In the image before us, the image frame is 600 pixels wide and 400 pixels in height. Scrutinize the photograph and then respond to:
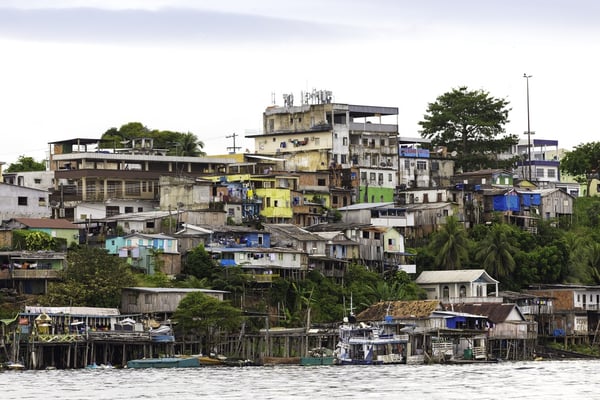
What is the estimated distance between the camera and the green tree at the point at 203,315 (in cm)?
8775

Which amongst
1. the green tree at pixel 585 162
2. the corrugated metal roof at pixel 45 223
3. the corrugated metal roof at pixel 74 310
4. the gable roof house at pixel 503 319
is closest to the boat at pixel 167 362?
the corrugated metal roof at pixel 74 310

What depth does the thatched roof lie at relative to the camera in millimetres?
94062

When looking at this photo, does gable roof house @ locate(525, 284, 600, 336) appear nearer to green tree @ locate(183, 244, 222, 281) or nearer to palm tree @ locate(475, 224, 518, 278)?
palm tree @ locate(475, 224, 518, 278)

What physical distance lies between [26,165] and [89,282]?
44643mm

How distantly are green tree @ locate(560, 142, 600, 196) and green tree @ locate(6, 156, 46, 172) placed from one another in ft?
152

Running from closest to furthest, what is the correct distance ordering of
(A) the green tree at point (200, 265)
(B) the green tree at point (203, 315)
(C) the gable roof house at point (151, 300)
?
(B) the green tree at point (203, 315), (C) the gable roof house at point (151, 300), (A) the green tree at point (200, 265)

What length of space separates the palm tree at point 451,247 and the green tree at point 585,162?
103ft

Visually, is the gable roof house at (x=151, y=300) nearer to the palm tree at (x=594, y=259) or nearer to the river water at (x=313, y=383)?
the river water at (x=313, y=383)

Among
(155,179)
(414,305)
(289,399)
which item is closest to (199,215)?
(155,179)

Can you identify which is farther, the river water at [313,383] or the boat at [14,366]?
the boat at [14,366]

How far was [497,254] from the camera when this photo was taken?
109m

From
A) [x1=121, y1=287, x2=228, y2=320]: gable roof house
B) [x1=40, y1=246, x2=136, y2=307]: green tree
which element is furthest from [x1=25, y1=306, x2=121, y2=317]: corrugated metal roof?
[x1=121, y1=287, x2=228, y2=320]: gable roof house

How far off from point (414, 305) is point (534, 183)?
129 ft

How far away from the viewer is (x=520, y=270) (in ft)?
362
